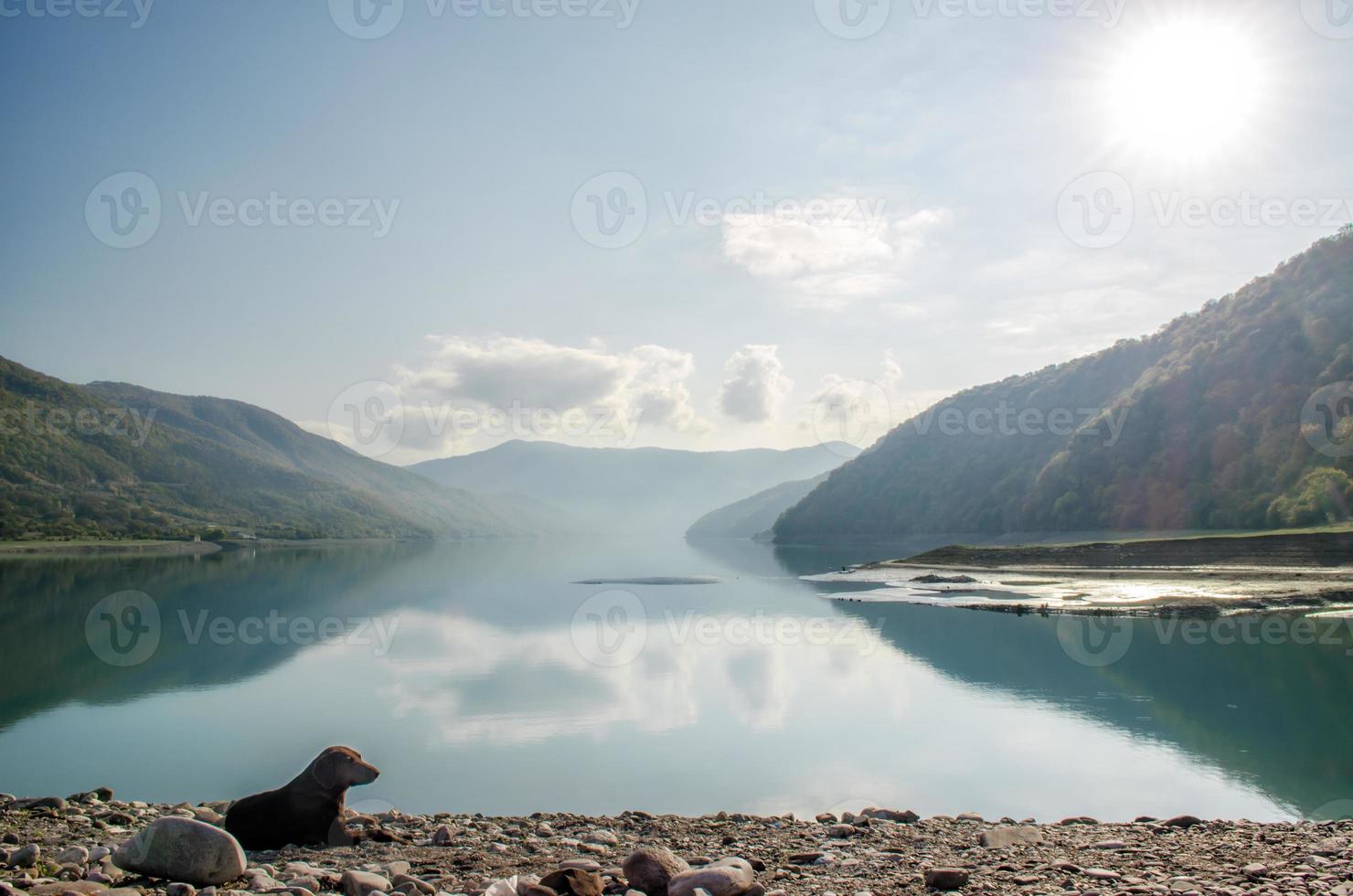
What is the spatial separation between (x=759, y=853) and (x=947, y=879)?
2.59m

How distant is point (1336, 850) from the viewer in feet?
29.0

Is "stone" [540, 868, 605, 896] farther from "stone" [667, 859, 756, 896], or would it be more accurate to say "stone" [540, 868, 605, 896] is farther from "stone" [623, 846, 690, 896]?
"stone" [667, 859, 756, 896]

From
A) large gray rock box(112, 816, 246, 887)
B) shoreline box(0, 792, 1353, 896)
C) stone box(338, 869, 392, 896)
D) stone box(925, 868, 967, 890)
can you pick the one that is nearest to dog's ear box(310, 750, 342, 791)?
shoreline box(0, 792, 1353, 896)

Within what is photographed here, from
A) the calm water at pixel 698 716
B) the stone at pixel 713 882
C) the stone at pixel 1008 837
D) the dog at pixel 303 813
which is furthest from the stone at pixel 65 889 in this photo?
the stone at pixel 1008 837

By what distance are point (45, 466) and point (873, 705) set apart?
20585 cm

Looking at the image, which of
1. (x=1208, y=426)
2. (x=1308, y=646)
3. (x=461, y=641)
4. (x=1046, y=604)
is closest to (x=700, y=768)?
(x=461, y=641)

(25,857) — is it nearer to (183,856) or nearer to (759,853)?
(183,856)

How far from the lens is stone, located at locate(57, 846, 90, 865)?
27.1 ft

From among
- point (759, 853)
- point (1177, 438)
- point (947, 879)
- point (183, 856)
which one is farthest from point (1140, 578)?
point (183, 856)

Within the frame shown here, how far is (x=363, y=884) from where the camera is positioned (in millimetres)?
7332

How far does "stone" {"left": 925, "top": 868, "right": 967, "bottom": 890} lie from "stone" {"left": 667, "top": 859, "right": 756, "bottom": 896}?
170 centimetres

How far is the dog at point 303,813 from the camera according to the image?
33.5ft

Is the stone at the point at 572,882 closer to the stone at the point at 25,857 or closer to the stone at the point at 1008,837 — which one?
the stone at the point at 1008,837

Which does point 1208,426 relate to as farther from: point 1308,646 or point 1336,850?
point 1336,850
